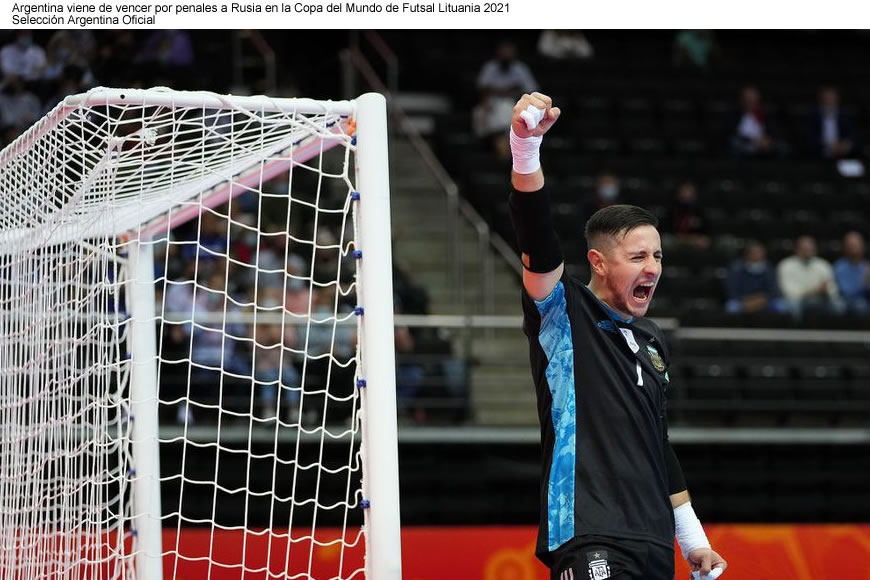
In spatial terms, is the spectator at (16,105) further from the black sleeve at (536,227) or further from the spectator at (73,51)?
the black sleeve at (536,227)

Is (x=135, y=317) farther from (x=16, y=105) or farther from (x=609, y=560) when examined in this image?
(x=16, y=105)

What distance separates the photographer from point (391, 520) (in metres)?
3.81

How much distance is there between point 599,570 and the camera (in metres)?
3.29

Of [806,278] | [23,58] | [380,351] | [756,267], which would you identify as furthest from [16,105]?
[806,278]

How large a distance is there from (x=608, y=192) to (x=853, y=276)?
252 cm

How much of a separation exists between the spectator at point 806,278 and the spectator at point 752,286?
27 cm

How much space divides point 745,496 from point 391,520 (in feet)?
23.8

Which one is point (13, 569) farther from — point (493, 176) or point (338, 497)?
point (493, 176)

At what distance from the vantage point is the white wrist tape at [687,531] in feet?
12.3

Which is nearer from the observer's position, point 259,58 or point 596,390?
point 596,390

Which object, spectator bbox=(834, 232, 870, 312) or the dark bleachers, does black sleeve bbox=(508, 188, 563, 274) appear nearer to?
the dark bleachers

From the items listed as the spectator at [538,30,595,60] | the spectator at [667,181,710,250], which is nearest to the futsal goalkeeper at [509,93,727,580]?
the spectator at [667,181,710,250]

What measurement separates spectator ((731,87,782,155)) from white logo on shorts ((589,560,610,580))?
1130cm
